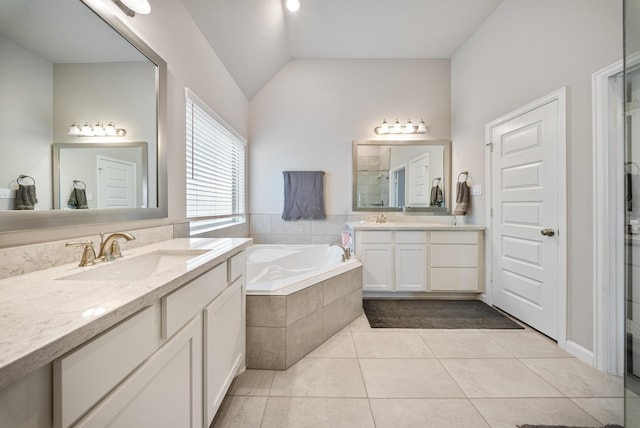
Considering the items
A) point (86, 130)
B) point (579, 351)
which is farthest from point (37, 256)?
point (579, 351)

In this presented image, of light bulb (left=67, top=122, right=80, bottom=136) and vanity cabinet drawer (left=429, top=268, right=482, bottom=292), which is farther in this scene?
vanity cabinet drawer (left=429, top=268, right=482, bottom=292)

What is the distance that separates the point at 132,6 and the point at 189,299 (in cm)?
139

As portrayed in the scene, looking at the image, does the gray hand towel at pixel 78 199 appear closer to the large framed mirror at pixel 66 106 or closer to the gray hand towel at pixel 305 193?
the large framed mirror at pixel 66 106

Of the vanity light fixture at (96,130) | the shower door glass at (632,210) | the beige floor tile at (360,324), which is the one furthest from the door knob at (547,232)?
the vanity light fixture at (96,130)

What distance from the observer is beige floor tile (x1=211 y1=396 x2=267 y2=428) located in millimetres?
1293

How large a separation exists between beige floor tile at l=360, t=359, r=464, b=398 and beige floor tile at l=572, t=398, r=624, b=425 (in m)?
0.63

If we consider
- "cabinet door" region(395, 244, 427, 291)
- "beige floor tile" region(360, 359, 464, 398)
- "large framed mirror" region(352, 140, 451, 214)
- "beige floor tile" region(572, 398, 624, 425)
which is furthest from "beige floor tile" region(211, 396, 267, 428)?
"large framed mirror" region(352, 140, 451, 214)

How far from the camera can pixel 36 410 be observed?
17.0 inches

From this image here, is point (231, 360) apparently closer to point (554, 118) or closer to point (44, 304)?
point (44, 304)

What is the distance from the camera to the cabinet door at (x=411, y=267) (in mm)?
2934

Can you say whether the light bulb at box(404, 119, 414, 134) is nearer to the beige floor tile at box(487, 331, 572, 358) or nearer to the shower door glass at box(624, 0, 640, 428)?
the shower door glass at box(624, 0, 640, 428)

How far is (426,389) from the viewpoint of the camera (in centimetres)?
153

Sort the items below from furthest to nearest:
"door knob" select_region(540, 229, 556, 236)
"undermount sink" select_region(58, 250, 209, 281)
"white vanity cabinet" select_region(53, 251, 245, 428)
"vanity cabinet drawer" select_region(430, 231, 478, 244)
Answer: "vanity cabinet drawer" select_region(430, 231, 478, 244)
"door knob" select_region(540, 229, 556, 236)
"undermount sink" select_region(58, 250, 209, 281)
"white vanity cabinet" select_region(53, 251, 245, 428)

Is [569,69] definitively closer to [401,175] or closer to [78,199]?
[401,175]
